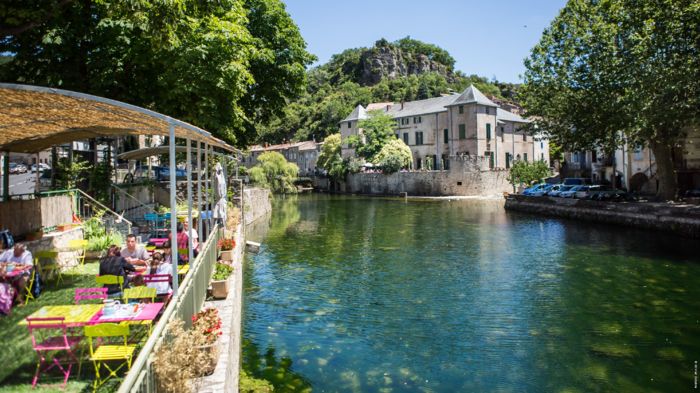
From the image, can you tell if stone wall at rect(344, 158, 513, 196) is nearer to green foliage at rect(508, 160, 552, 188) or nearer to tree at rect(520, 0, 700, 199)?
green foliage at rect(508, 160, 552, 188)

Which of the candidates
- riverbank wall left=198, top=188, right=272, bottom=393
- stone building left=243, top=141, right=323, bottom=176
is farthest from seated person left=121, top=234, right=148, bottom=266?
stone building left=243, top=141, right=323, bottom=176

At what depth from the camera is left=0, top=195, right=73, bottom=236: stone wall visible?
12.4 meters

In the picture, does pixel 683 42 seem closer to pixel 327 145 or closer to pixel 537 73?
pixel 537 73

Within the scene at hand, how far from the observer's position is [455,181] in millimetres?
65312

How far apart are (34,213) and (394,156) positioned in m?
58.8

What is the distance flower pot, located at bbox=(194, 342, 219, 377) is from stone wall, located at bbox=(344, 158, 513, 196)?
60405 millimetres

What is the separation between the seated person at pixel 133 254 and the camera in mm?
10781

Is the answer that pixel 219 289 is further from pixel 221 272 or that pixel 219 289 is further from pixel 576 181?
pixel 576 181

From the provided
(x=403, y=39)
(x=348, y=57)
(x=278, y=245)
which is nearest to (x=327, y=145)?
(x=278, y=245)

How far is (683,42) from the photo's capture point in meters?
27.0

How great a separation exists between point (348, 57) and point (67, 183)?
145m

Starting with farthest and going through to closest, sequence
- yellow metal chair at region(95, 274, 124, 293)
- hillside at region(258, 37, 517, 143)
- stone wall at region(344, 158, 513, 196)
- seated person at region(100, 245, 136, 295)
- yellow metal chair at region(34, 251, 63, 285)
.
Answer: hillside at region(258, 37, 517, 143) → stone wall at region(344, 158, 513, 196) → yellow metal chair at region(34, 251, 63, 285) → seated person at region(100, 245, 136, 295) → yellow metal chair at region(95, 274, 124, 293)

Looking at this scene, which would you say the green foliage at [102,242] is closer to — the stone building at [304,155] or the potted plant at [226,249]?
the potted plant at [226,249]

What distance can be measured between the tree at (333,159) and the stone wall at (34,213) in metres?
62.3
